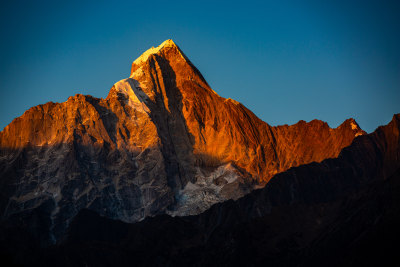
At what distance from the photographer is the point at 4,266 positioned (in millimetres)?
158375
